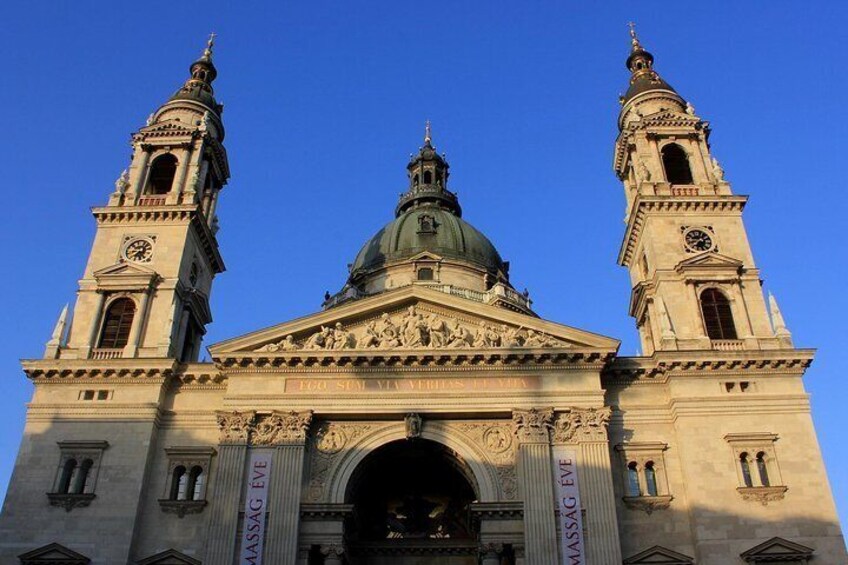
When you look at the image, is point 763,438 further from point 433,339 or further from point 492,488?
point 433,339

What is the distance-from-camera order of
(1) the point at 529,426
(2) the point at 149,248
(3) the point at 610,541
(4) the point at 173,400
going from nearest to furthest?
(3) the point at 610,541
(1) the point at 529,426
(4) the point at 173,400
(2) the point at 149,248

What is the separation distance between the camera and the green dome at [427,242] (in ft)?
166

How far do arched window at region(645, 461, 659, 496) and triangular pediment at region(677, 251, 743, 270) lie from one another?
8.41m

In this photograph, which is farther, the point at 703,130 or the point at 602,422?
the point at 703,130

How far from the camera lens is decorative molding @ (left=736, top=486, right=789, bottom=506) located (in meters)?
27.8

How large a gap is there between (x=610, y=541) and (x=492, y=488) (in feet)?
13.6

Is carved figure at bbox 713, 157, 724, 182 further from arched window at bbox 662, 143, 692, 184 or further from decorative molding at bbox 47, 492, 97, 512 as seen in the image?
decorative molding at bbox 47, 492, 97, 512

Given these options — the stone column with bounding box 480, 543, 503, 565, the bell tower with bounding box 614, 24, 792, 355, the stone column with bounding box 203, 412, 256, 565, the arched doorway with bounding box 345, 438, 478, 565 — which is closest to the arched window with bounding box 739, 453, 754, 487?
the bell tower with bounding box 614, 24, 792, 355

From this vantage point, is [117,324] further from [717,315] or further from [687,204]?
[687,204]

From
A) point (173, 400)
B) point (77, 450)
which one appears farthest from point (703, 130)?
point (77, 450)

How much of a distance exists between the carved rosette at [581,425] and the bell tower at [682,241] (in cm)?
439

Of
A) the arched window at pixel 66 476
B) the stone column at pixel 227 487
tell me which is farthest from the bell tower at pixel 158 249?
the stone column at pixel 227 487

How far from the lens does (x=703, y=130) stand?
38656 millimetres

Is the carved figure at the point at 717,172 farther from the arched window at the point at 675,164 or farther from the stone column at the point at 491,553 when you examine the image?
the stone column at the point at 491,553
